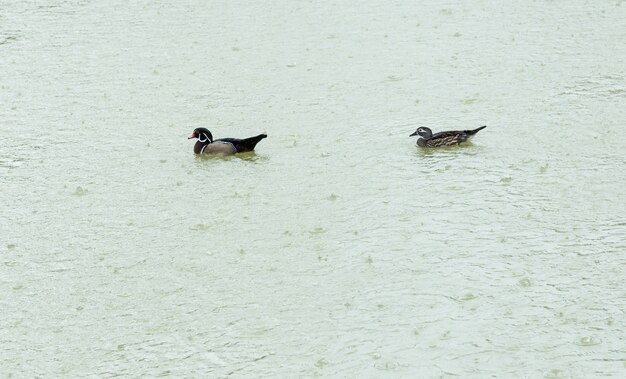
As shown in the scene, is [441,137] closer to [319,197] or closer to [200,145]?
[319,197]

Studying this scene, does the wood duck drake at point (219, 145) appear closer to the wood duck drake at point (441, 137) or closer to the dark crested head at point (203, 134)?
the dark crested head at point (203, 134)

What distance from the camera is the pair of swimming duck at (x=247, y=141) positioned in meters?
10.2

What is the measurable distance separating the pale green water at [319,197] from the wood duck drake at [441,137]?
4.9 inches

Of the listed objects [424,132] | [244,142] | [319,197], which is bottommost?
[319,197]

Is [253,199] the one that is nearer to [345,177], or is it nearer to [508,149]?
[345,177]

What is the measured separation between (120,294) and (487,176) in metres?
3.85

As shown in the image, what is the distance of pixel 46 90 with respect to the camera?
41.0ft

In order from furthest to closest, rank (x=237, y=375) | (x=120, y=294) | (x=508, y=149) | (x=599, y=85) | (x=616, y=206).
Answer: (x=599, y=85) < (x=508, y=149) < (x=616, y=206) < (x=120, y=294) < (x=237, y=375)

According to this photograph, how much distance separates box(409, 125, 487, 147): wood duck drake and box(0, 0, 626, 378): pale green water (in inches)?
4.9

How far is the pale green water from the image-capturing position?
22.3 feet

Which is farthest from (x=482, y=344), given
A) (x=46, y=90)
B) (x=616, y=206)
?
(x=46, y=90)

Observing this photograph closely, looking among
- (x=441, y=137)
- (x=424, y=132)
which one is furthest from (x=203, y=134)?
(x=441, y=137)

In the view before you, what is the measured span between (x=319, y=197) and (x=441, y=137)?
174cm

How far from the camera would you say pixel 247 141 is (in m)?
10.4
